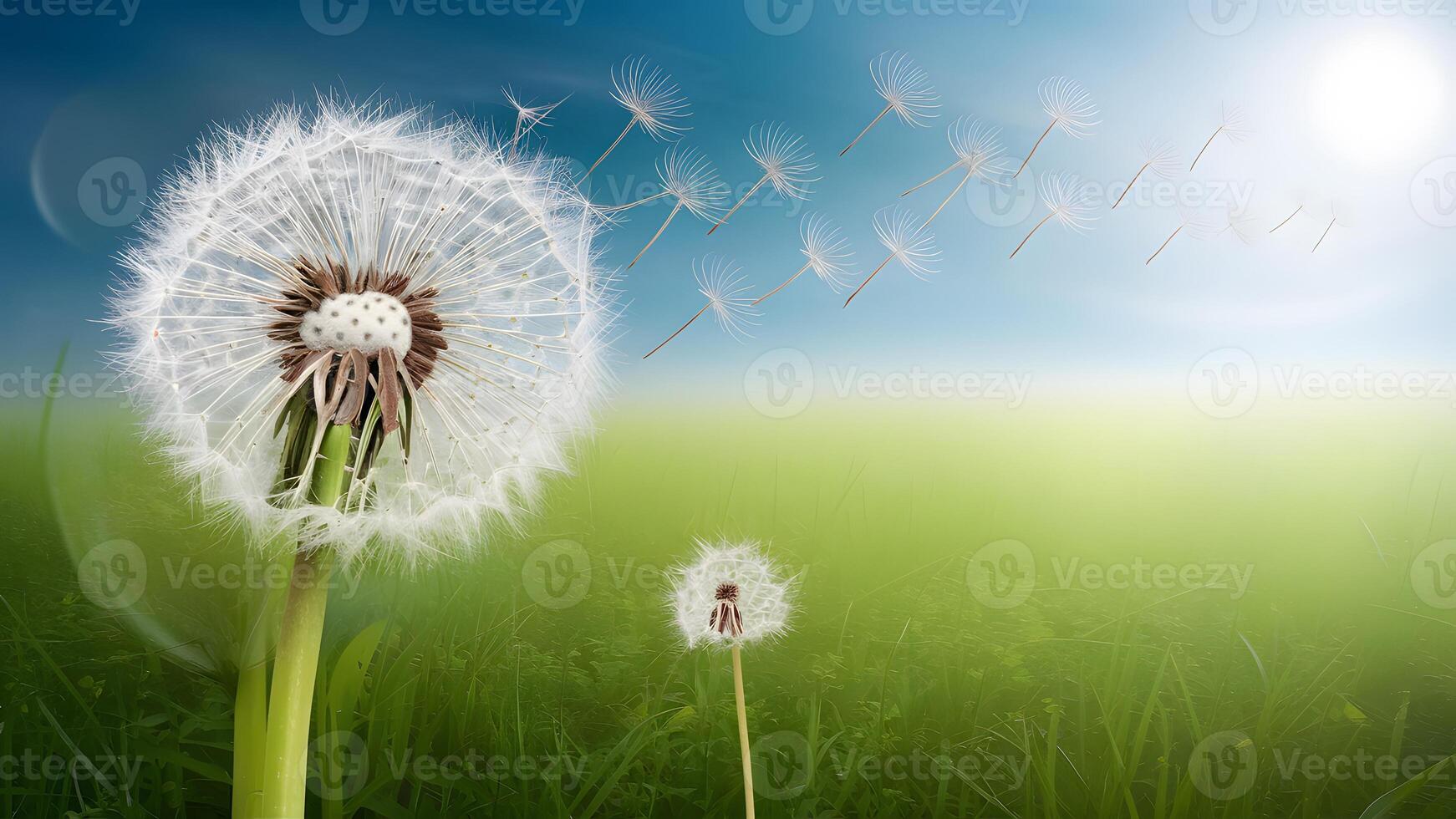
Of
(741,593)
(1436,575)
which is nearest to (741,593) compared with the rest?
(741,593)

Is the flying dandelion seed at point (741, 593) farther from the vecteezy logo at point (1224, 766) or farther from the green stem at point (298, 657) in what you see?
the vecteezy logo at point (1224, 766)

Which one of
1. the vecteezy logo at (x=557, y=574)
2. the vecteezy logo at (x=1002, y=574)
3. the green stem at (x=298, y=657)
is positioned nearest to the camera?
the green stem at (x=298, y=657)

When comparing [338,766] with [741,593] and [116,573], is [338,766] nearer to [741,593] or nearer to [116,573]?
[116,573]

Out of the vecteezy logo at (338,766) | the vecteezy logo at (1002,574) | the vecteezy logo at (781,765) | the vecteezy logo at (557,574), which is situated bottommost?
the vecteezy logo at (781,765)

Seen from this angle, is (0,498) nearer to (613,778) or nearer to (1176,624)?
(613,778)

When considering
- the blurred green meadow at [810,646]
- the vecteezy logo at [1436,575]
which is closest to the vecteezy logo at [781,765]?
the blurred green meadow at [810,646]
